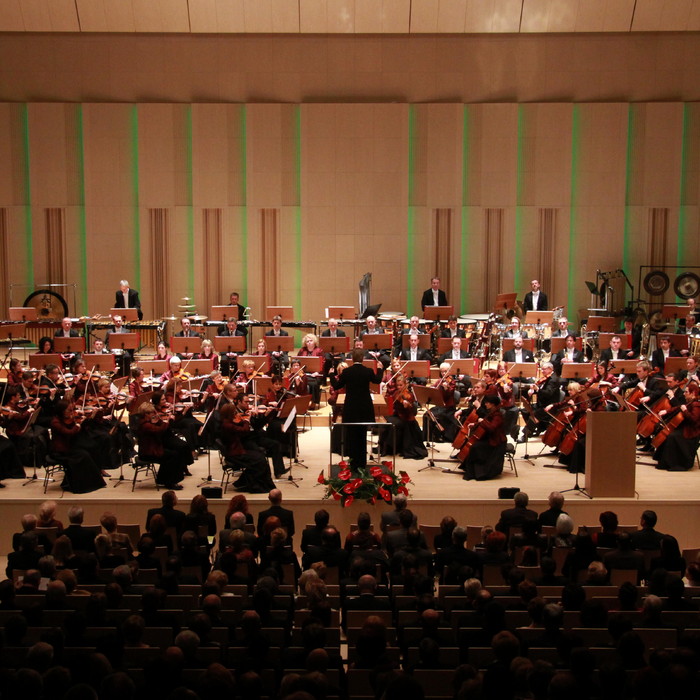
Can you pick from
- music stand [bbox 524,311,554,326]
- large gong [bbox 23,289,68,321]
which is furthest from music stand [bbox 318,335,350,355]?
large gong [bbox 23,289,68,321]

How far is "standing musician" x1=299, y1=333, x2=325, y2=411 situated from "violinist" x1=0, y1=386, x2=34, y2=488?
4135 mm

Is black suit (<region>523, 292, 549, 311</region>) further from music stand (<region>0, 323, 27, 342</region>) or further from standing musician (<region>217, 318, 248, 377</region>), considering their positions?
music stand (<region>0, 323, 27, 342</region>)

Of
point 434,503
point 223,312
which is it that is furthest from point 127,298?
point 434,503

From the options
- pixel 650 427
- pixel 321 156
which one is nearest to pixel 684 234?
pixel 321 156

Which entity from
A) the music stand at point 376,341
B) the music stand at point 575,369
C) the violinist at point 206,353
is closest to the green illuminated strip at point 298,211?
the music stand at point 376,341

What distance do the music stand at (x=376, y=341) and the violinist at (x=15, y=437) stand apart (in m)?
4.95

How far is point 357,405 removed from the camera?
447 inches

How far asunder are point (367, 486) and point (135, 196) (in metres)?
11.5

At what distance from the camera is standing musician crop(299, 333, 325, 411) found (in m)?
14.6

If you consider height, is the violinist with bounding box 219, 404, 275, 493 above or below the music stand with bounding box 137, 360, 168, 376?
below

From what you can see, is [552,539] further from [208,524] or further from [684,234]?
[684,234]

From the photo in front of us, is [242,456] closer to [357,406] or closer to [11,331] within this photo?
[357,406]

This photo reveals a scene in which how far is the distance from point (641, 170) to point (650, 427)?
9.32 metres

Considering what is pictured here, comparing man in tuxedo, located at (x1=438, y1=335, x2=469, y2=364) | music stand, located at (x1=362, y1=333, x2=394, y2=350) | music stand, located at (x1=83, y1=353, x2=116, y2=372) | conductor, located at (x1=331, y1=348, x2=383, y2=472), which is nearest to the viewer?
conductor, located at (x1=331, y1=348, x2=383, y2=472)
